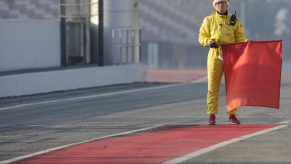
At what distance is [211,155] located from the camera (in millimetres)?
10969

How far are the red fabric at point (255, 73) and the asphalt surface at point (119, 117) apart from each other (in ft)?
1.87

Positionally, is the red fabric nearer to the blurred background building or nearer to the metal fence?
the blurred background building

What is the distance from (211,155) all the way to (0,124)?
5587 millimetres

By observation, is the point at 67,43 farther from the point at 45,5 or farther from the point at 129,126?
the point at 45,5

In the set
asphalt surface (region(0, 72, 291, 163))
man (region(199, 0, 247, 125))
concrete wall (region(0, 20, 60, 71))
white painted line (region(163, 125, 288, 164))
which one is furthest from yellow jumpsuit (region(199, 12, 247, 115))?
concrete wall (region(0, 20, 60, 71))

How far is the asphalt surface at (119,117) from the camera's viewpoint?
37.8 feet

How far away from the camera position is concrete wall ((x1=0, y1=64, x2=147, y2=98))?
2169 centimetres

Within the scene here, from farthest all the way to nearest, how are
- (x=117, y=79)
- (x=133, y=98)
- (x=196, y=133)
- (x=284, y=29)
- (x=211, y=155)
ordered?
1. (x=284, y=29)
2. (x=117, y=79)
3. (x=133, y=98)
4. (x=196, y=133)
5. (x=211, y=155)

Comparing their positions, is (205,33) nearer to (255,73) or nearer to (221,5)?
(221,5)

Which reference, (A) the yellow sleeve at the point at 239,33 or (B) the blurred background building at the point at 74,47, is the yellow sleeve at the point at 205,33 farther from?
(B) the blurred background building at the point at 74,47

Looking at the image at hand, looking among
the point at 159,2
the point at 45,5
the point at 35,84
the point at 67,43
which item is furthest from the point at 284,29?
the point at 35,84

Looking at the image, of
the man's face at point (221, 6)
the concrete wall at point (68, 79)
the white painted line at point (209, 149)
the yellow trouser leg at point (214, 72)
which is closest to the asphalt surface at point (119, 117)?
the white painted line at point (209, 149)

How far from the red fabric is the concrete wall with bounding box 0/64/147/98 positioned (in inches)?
323

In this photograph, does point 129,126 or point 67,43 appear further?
point 67,43
